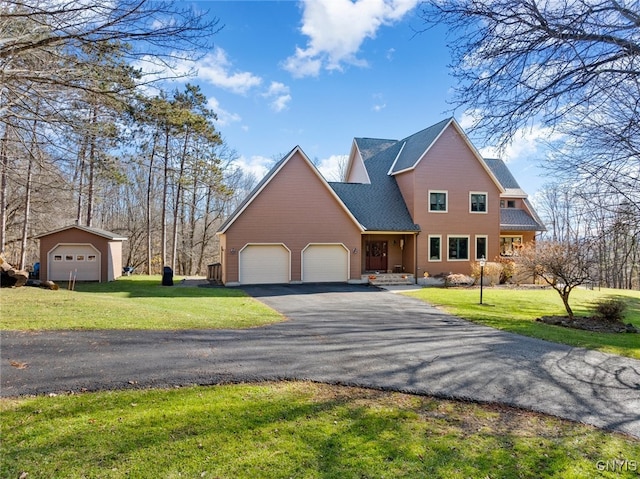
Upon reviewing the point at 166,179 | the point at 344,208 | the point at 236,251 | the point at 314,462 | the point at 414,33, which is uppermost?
the point at 166,179

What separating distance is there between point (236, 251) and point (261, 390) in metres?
14.9

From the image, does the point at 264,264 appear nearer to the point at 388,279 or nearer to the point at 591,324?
the point at 388,279

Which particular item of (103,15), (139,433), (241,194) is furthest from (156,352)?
(241,194)

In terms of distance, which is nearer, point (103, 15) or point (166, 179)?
point (103, 15)

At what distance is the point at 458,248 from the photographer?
2366 cm

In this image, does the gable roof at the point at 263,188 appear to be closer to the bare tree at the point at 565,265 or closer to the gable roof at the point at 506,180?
the bare tree at the point at 565,265

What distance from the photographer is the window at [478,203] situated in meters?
23.9

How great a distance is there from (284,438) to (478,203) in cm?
Result: 2269

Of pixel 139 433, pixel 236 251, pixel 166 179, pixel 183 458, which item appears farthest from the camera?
pixel 166 179

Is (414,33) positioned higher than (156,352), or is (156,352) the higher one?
(414,33)

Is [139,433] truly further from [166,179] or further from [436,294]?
[166,179]

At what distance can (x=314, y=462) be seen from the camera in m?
3.75

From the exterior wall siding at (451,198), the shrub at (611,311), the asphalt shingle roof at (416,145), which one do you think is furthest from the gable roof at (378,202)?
the shrub at (611,311)

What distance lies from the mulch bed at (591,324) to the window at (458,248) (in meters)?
10.6
